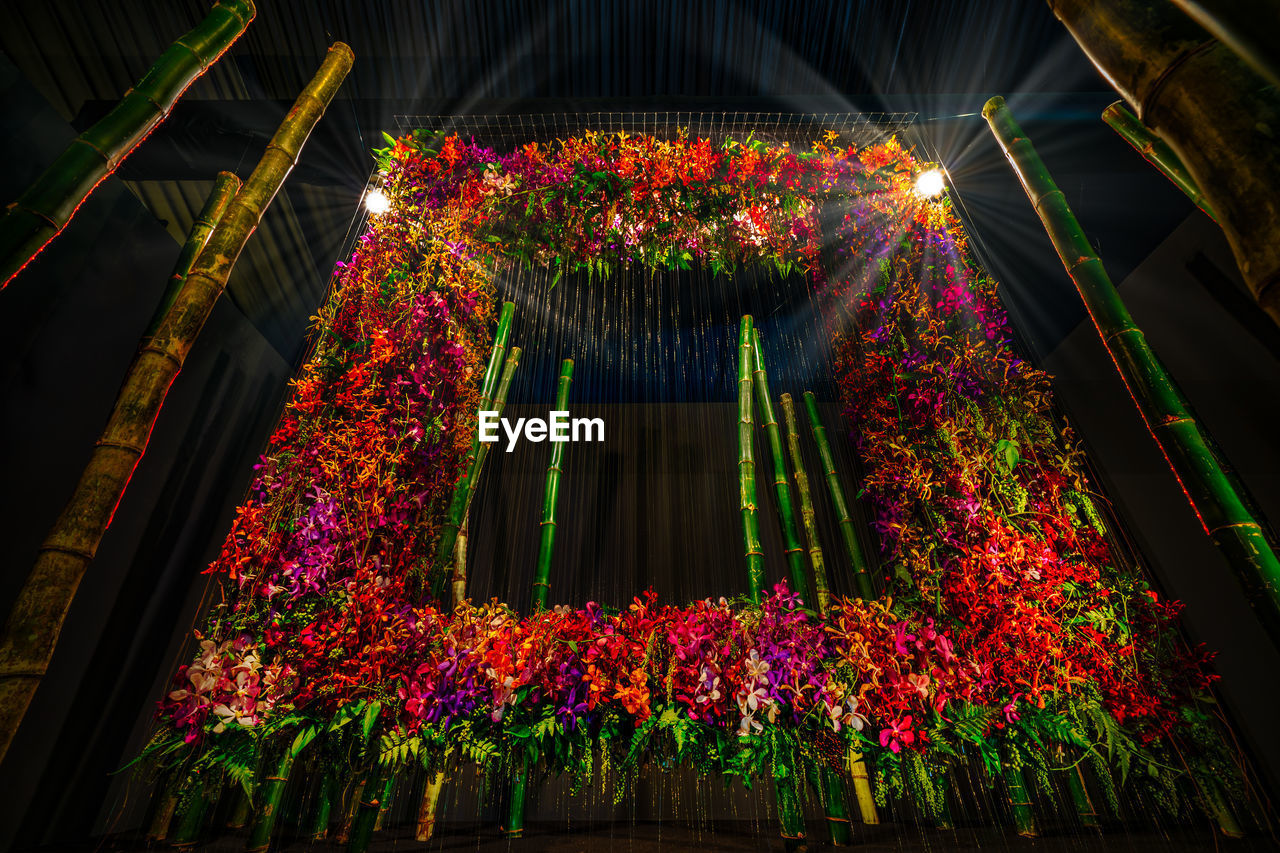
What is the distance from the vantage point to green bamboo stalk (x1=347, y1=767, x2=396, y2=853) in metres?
1.84

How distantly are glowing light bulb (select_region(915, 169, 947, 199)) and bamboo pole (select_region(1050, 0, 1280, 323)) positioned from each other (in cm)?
273

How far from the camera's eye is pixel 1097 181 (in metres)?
3.27

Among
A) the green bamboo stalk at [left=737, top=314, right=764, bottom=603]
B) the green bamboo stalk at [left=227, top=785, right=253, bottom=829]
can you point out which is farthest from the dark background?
the green bamboo stalk at [left=737, top=314, right=764, bottom=603]

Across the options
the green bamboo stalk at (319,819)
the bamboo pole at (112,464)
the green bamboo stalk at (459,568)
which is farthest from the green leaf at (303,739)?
the green bamboo stalk at (459,568)

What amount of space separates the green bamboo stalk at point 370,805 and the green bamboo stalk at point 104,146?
1971 mm

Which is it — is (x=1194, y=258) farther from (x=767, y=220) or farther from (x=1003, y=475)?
(x=767, y=220)

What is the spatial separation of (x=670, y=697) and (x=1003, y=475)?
1.90 m

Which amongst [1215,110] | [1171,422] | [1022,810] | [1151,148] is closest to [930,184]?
[1151,148]

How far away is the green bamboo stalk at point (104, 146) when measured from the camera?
158 cm

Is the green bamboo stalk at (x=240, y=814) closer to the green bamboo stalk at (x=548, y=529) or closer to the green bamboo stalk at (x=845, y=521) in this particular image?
the green bamboo stalk at (x=548, y=529)

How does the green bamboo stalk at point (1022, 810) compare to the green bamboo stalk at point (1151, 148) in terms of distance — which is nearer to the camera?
the green bamboo stalk at point (1151, 148)

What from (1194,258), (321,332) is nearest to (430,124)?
(321,332)

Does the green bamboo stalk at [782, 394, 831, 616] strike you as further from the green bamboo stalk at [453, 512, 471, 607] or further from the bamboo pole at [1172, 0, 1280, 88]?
the bamboo pole at [1172, 0, 1280, 88]

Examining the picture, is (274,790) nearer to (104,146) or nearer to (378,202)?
(104,146)
